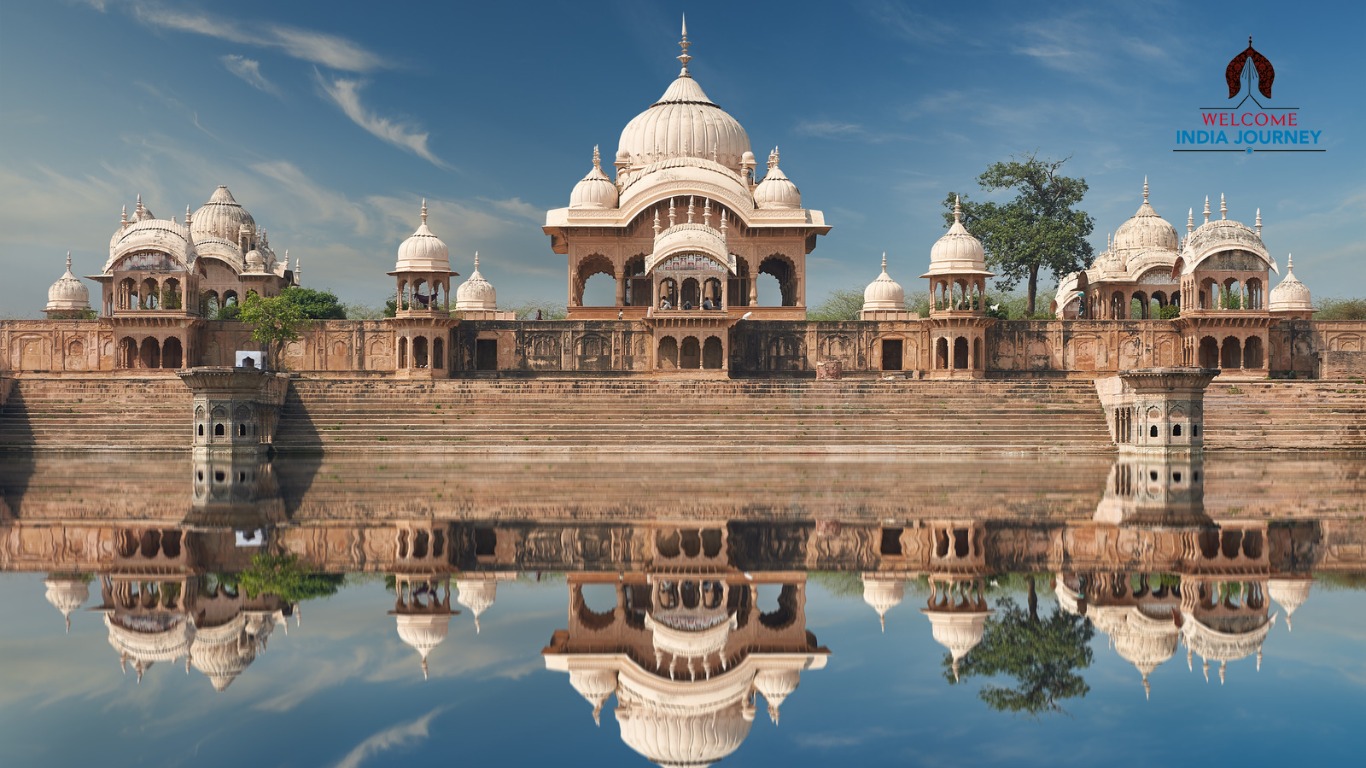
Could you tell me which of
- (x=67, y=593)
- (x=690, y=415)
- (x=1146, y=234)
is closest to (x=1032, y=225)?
(x=1146, y=234)

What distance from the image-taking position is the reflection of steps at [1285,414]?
80.1 ft

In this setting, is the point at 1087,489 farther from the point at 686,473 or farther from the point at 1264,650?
the point at 1264,650

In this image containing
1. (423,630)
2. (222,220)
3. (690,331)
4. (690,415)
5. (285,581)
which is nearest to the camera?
(423,630)

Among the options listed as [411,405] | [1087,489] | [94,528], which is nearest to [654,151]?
[411,405]

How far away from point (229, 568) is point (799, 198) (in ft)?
94.8

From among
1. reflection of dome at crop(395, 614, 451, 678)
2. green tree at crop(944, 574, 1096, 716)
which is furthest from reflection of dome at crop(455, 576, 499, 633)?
green tree at crop(944, 574, 1096, 716)

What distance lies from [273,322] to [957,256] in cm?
1705

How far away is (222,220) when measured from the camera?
3947 centimetres

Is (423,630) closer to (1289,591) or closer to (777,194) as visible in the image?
(1289,591)

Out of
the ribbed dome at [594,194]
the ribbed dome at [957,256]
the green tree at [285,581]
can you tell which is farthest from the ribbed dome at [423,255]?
the green tree at [285,581]

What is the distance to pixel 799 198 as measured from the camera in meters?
36.4

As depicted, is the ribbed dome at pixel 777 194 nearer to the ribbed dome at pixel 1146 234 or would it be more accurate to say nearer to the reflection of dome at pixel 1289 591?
the ribbed dome at pixel 1146 234

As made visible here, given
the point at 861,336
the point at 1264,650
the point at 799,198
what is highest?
the point at 799,198

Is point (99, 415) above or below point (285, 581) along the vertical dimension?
above
